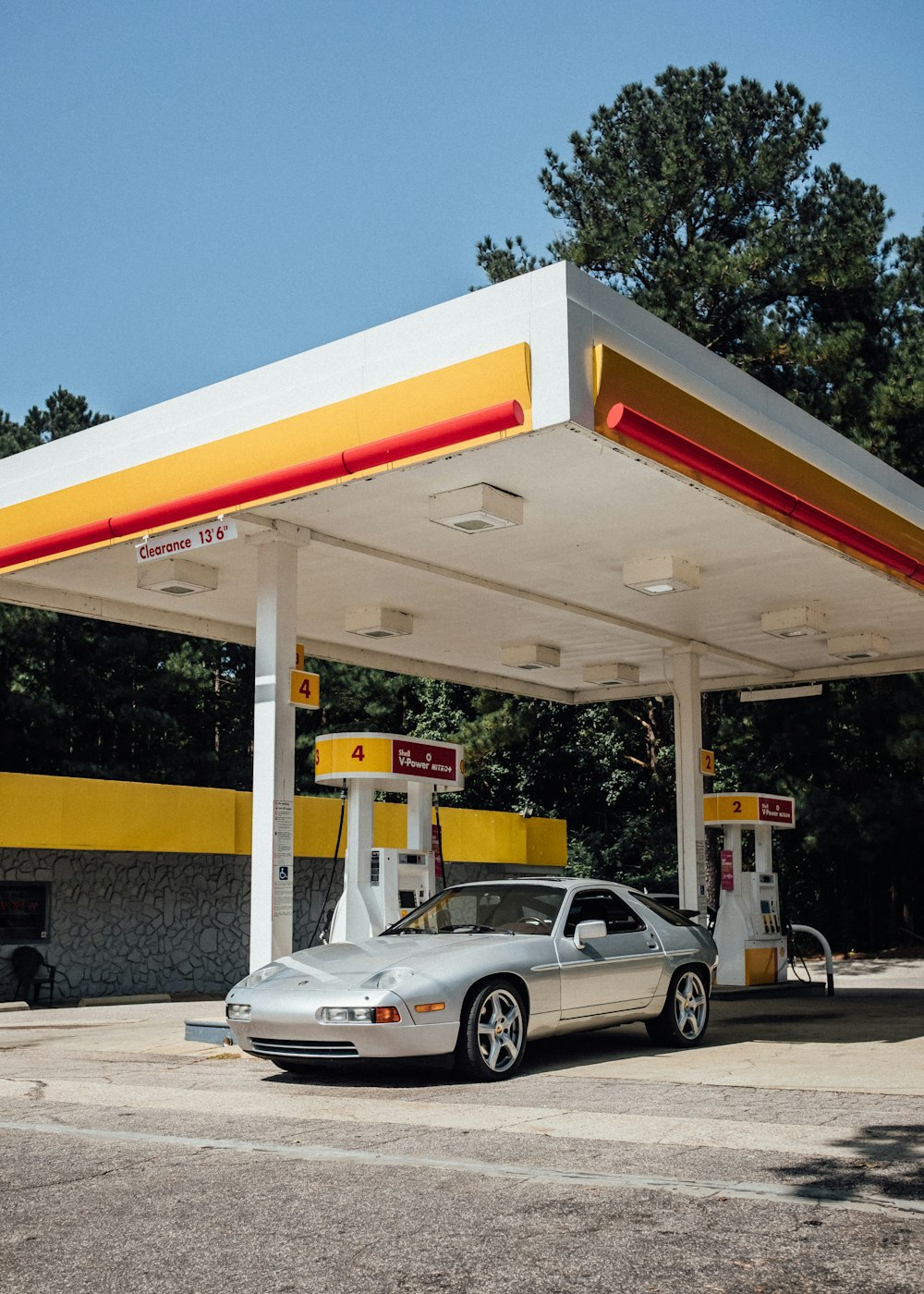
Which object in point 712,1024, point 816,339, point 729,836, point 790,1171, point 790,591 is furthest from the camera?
point 816,339

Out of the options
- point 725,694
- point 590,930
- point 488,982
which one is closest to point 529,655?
point 590,930

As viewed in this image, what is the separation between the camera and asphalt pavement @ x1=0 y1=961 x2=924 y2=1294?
4.29 m

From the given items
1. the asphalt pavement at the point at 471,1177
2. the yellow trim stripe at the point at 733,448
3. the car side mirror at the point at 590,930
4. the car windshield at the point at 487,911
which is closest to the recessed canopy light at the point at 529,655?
the yellow trim stripe at the point at 733,448

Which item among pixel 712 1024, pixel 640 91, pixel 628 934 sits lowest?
pixel 712 1024

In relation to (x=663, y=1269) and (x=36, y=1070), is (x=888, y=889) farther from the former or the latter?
(x=663, y=1269)

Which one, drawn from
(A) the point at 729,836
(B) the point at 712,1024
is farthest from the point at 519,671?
(B) the point at 712,1024

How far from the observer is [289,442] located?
36.1ft

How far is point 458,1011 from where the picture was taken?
8539 mm

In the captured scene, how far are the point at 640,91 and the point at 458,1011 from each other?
2738cm

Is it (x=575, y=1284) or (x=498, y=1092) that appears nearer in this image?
(x=575, y=1284)

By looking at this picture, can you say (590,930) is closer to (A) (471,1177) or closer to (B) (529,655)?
(A) (471,1177)

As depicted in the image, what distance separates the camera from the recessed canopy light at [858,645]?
17500 millimetres

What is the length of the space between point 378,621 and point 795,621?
4910 millimetres

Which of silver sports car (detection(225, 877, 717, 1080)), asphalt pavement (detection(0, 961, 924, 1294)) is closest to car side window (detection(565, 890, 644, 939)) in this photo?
silver sports car (detection(225, 877, 717, 1080))
